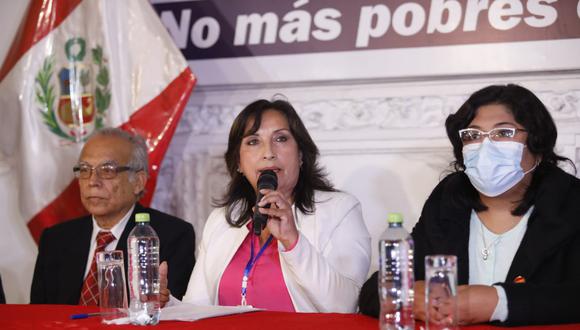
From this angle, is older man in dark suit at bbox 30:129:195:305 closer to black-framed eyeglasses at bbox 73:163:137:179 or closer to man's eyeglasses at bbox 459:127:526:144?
black-framed eyeglasses at bbox 73:163:137:179

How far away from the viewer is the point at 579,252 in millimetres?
2582

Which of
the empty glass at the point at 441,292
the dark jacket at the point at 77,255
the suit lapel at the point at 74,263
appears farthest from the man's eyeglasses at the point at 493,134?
the suit lapel at the point at 74,263

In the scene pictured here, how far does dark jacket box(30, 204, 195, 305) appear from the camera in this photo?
370 centimetres

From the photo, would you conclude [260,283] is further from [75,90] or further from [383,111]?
[75,90]

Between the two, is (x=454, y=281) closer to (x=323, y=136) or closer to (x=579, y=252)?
(x=579, y=252)

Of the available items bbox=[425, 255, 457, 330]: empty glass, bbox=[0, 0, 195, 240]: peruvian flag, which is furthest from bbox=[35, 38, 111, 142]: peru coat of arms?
bbox=[425, 255, 457, 330]: empty glass

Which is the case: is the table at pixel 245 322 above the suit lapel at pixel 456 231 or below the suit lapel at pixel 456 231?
below

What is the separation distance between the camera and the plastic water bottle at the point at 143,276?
7.86 feet

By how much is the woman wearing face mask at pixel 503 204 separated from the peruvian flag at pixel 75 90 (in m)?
1.77

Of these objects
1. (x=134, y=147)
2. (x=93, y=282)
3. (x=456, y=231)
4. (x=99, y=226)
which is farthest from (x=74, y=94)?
(x=456, y=231)

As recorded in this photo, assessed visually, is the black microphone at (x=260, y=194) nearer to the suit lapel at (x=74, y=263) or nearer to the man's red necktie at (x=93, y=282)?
the man's red necktie at (x=93, y=282)

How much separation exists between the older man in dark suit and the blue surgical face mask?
1.48 meters

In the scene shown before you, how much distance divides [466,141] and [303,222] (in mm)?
731

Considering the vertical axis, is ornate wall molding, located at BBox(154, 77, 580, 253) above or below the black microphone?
above
